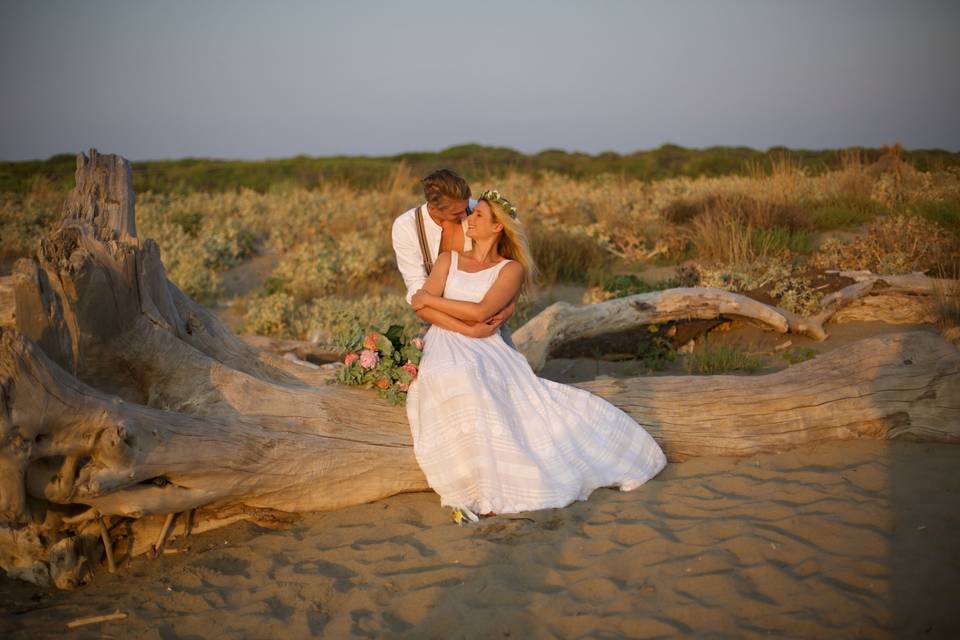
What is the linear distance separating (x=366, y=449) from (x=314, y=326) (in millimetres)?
4562

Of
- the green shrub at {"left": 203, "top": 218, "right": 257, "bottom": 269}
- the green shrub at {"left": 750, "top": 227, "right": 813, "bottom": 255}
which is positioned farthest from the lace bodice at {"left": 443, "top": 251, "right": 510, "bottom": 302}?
the green shrub at {"left": 203, "top": 218, "right": 257, "bottom": 269}

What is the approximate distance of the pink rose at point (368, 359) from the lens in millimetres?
4957

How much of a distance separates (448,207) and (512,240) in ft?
1.62

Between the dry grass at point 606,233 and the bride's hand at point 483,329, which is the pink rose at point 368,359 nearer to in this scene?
the bride's hand at point 483,329

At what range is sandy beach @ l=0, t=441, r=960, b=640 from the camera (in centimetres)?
331

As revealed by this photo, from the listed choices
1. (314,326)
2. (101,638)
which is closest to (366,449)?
(101,638)

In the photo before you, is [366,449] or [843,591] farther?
[366,449]

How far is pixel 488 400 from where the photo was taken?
453cm

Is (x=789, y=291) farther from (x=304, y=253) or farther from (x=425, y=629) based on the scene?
(x=304, y=253)

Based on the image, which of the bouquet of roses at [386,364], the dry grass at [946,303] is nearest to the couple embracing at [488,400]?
the bouquet of roses at [386,364]

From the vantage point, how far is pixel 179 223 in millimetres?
14297

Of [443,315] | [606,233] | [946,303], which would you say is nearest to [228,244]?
[606,233]

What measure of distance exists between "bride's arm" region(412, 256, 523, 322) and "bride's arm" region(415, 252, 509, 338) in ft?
0.05

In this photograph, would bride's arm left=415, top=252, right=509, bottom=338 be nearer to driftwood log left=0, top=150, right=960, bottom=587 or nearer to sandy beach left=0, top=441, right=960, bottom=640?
driftwood log left=0, top=150, right=960, bottom=587
